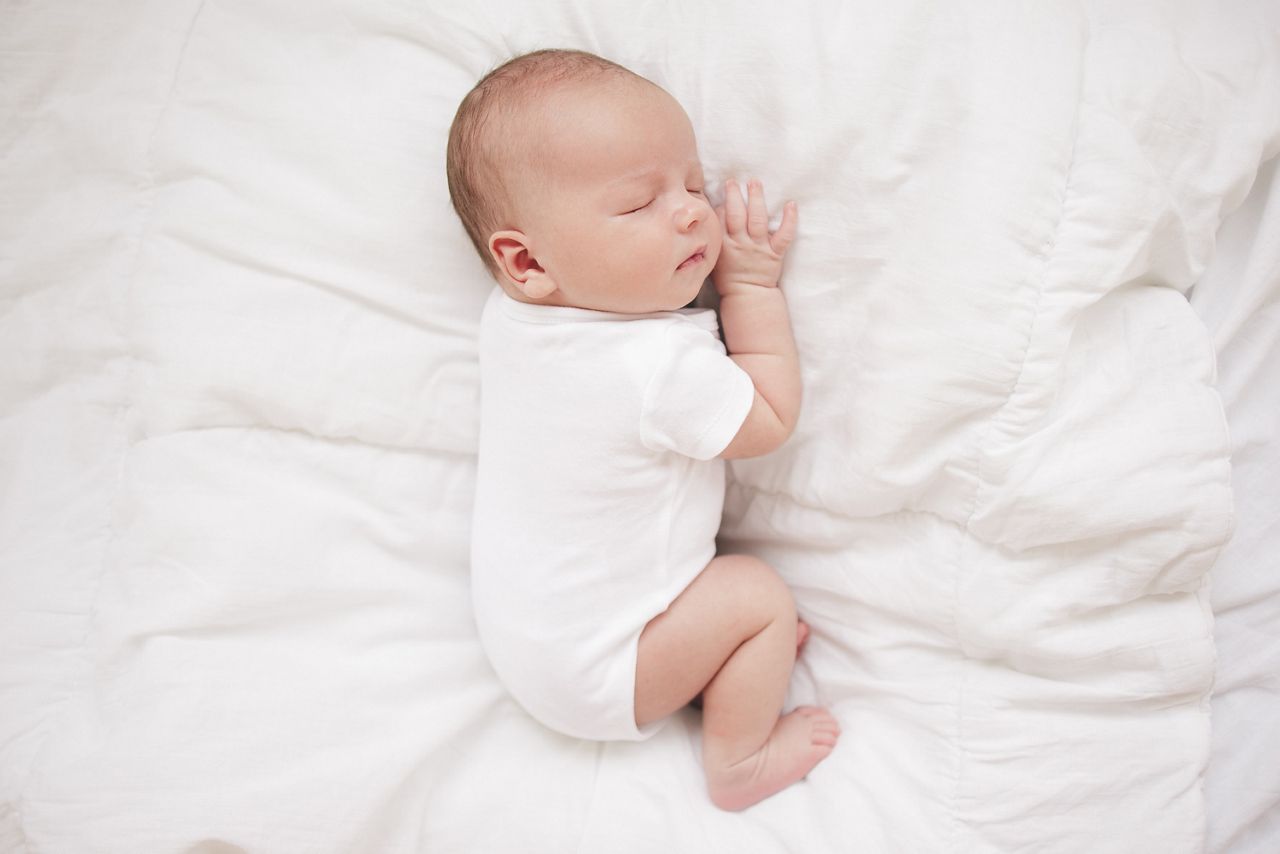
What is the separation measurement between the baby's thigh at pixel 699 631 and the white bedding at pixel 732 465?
7cm

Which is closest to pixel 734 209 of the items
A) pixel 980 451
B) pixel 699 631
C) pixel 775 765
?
pixel 980 451

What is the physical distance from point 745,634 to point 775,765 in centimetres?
15

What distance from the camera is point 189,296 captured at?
1047 millimetres

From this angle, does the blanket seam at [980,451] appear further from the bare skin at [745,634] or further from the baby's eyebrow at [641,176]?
the baby's eyebrow at [641,176]

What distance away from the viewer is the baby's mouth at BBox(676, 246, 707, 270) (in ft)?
3.13

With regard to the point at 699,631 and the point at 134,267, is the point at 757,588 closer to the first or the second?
the point at 699,631

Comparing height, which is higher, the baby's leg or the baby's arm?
the baby's arm

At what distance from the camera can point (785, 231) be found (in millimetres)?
977

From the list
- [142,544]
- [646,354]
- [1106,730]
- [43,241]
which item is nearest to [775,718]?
[1106,730]

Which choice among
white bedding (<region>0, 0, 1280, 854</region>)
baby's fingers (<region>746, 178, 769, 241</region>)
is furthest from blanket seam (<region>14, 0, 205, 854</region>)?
baby's fingers (<region>746, 178, 769, 241</region>)

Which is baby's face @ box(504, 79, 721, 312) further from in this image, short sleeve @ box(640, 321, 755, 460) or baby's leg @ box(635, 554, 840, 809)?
baby's leg @ box(635, 554, 840, 809)

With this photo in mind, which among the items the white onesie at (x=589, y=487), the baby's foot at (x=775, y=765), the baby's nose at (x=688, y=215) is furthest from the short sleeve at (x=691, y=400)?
the baby's foot at (x=775, y=765)

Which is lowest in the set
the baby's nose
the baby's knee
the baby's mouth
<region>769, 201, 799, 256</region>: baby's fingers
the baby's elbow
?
the baby's knee

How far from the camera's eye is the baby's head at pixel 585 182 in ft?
2.97
